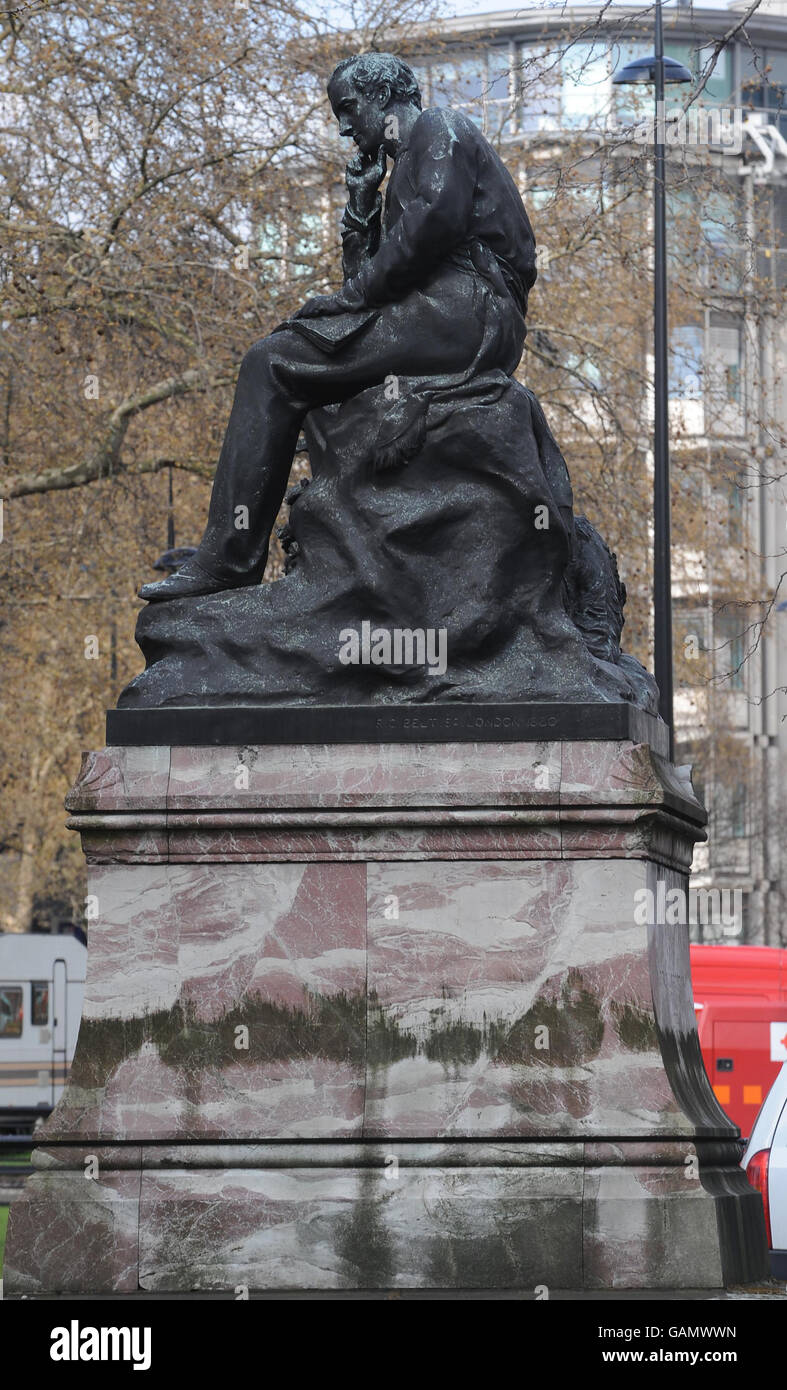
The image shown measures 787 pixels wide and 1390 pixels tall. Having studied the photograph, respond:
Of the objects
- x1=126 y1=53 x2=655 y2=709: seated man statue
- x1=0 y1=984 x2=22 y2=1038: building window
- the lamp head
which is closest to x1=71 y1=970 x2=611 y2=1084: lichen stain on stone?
x1=126 y1=53 x2=655 y2=709: seated man statue

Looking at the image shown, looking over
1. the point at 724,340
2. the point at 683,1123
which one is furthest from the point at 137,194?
the point at 724,340

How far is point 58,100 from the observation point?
78.6 ft

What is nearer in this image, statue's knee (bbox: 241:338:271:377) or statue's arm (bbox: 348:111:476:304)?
statue's arm (bbox: 348:111:476:304)

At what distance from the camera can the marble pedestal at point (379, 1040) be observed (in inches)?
299

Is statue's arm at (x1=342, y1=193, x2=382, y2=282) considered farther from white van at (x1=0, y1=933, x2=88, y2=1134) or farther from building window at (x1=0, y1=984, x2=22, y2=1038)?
building window at (x1=0, y1=984, x2=22, y2=1038)

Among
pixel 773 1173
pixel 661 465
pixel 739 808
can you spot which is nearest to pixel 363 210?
pixel 773 1173

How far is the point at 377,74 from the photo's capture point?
29.5 ft

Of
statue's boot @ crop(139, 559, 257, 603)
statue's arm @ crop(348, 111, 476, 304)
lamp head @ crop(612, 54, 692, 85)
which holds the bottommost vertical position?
statue's boot @ crop(139, 559, 257, 603)

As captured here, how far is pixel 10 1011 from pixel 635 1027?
84.3ft

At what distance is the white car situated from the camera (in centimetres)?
928

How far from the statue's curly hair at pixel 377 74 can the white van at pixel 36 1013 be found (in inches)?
949

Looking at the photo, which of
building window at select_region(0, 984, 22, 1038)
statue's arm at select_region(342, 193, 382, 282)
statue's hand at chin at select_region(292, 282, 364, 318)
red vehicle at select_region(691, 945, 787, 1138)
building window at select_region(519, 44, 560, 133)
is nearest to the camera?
statue's hand at chin at select_region(292, 282, 364, 318)

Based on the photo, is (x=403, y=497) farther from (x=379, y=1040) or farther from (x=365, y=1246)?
(x=365, y=1246)
